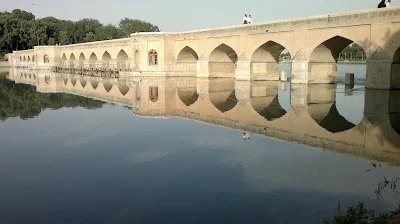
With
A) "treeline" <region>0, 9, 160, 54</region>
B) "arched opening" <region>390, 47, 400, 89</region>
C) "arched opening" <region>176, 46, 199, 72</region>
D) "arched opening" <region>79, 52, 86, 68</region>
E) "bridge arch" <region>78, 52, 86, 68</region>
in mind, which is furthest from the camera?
"treeline" <region>0, 9, 160, 54</region>

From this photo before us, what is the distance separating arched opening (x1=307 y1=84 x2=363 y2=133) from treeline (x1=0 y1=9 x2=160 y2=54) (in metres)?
57.4

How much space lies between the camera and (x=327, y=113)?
10570 millimetres

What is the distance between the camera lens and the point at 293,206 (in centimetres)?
403

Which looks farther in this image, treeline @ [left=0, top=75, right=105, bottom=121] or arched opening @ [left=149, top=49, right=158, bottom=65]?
arched opening @ [left=149, top=49, right=158, bottom=65]

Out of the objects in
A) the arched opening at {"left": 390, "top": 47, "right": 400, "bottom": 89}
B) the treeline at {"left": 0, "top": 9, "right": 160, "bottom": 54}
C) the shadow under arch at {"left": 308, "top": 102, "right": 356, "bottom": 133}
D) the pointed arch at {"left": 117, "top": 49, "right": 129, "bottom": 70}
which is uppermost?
the treeline at {"left": 0, "top": 9, "right": 160, "bottom": 54}

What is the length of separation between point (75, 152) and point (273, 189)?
373cm

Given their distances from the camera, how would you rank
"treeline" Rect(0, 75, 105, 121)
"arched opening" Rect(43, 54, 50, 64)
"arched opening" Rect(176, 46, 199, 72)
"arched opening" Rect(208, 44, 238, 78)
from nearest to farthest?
"treeline" Rect(0, 75, 105, 121), "arched opening" Rect(208, 44, 238, 78), "arched opening" Rect(176, 46, 199, 72), "arched opening" Rect(43, 54, 50, 64)

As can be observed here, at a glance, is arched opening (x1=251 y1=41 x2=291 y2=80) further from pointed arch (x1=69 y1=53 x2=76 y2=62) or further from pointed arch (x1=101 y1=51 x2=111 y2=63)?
pointed arch (x1=69 y1=53 x2=76 y2=62)

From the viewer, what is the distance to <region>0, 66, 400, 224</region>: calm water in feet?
13.0

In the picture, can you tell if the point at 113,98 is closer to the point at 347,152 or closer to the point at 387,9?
the point at 347,152

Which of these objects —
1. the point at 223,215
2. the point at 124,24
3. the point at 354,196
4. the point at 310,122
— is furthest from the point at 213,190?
the point at 124,24

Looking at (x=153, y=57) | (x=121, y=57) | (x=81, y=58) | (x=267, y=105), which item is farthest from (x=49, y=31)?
(x=267, y=105)

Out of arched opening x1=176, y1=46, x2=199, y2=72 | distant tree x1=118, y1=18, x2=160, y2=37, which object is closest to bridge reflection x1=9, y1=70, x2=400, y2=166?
arched opening x1=176, y1=46, x2=199, y2=72

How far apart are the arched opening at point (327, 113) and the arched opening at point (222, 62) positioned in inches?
480
